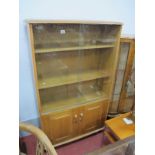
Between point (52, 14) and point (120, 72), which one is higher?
point (52, 14)

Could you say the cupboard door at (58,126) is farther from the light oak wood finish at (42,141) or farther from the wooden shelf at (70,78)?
the light oak wood finish at (42,141)

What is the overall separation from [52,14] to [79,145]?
159 centimetres

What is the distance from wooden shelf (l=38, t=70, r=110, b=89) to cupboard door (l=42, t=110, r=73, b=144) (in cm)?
34

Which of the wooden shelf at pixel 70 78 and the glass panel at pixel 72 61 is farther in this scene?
the wooden shelf at pixel 70 78

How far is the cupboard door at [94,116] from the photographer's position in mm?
1910

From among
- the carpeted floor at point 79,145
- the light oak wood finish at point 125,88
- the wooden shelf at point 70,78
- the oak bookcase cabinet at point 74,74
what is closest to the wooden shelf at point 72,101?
the oak bookcase cabinet at point 74,74

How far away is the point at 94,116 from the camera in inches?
78.4

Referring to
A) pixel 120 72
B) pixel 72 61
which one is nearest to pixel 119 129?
pixel 120 72

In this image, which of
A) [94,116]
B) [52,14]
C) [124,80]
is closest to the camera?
[52,14]

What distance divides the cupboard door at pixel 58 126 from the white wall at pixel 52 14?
14.3 inches

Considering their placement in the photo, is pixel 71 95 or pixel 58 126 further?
pixel 71 95

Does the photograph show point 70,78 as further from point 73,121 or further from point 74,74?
point 73,121
